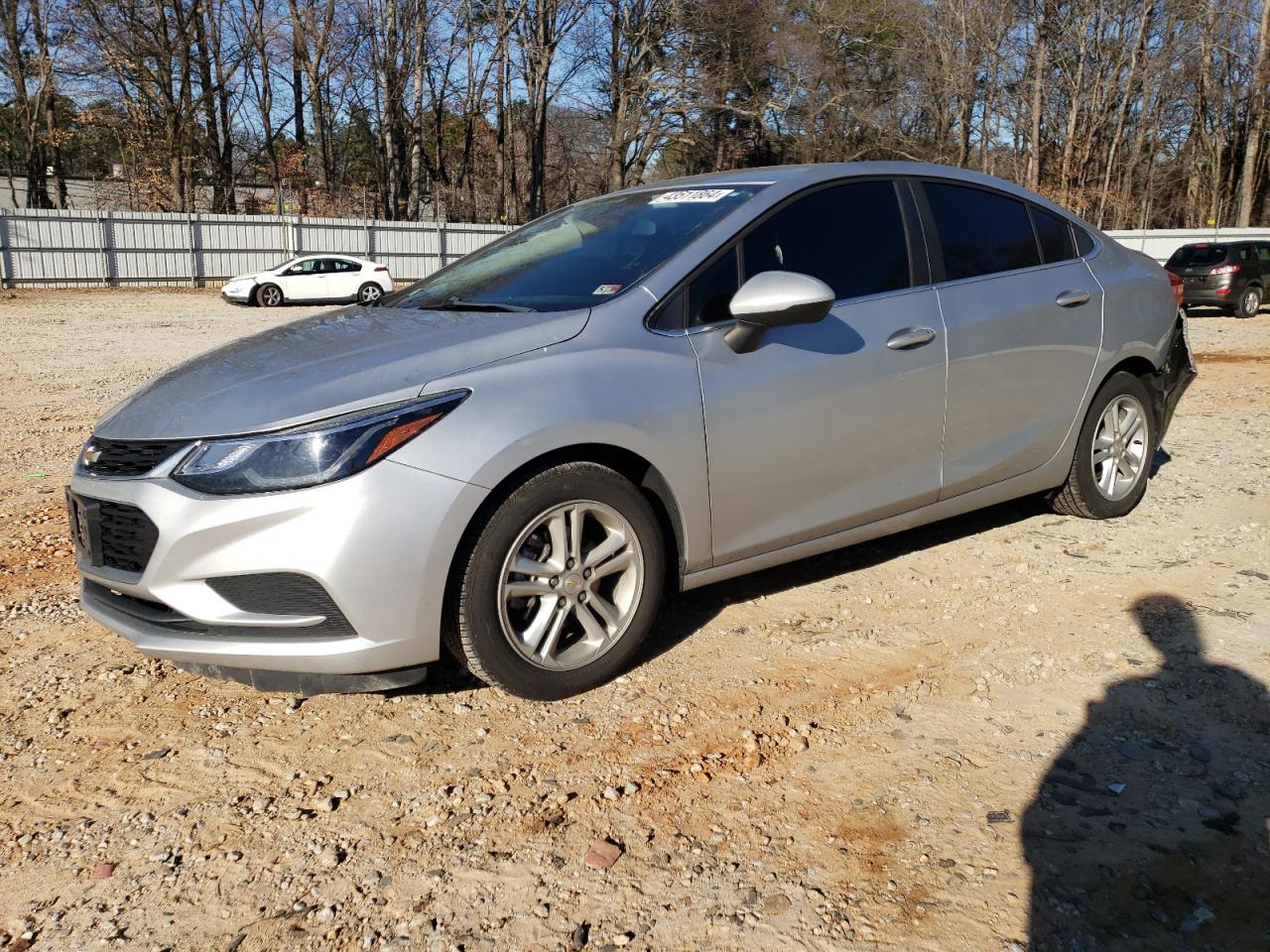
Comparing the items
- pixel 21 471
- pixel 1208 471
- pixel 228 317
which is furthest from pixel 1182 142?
pixel 21 471

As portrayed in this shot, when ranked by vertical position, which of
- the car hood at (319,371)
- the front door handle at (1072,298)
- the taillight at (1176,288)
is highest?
the taillight at (1176,288)

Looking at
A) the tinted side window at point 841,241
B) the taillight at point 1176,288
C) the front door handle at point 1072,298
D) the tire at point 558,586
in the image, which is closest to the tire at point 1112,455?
the front door handle at point 1072,298

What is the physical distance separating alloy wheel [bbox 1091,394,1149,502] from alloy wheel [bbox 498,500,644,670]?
108 inches

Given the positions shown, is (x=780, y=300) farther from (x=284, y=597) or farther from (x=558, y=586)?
(x=284, y=597)

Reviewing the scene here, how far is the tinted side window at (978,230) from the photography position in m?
4.44

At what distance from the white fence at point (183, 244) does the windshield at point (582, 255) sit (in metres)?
21.4

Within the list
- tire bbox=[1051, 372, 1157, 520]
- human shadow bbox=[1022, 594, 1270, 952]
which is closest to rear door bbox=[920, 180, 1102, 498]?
tire bbox=[1051, 372, 1157, 520]

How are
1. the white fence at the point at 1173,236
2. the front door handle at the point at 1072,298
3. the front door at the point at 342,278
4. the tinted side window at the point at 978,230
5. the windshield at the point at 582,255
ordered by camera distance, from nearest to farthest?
the windshield at the point at 582,255
the tinted side window at the point at 978,230
the front door handle at the point at 1072,298
the front door at the point at 342,278
the white fence at the point at 1173,236

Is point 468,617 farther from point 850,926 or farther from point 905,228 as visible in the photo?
point 905,228

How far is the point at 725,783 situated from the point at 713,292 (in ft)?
5.43

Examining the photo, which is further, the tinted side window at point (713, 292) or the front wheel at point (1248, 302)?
the front wheel at point (1248, 302)

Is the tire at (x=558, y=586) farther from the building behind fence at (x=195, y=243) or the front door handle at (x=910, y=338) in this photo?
the building behind fence at (x=195, y=243)

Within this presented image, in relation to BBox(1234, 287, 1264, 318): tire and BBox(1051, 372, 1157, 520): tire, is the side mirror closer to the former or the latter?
BBox(1051, 372, 1157, 520): tire

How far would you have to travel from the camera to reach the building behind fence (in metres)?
28.1
